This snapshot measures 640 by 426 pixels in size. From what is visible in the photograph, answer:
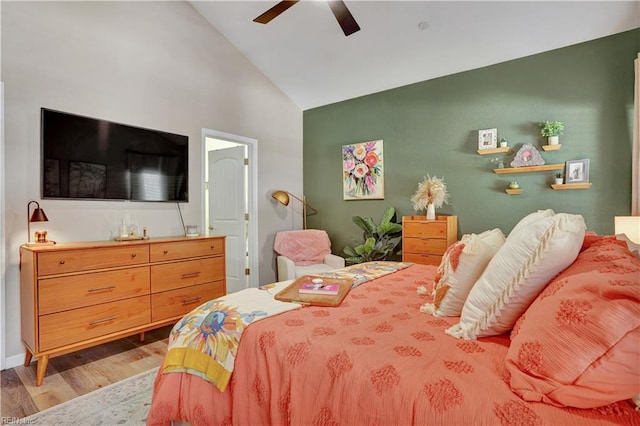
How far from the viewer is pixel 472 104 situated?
3639 millimetres

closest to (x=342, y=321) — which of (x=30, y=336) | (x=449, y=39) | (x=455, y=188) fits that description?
(x=30, y=336)

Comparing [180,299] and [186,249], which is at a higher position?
[186,249]

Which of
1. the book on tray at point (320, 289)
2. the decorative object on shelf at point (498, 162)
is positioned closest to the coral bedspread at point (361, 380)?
the book on tray at point (320, 289)

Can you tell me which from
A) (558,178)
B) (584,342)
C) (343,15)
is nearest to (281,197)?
(343,15)

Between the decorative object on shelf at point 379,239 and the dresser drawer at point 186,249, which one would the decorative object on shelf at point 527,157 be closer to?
the decorative object on shelf at point 379,239

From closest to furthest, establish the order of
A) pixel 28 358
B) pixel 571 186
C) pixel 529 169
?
pixel 28 358 → pixel 571 186 → pixel 529 169

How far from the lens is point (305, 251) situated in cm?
420

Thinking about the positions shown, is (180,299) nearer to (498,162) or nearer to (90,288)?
(90,288)

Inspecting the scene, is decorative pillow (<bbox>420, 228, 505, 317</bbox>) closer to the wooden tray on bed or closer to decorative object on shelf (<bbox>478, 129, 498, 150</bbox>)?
the wooden tray on bed

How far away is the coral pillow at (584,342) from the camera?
69 centimetres

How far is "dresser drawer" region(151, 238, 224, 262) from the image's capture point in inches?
107

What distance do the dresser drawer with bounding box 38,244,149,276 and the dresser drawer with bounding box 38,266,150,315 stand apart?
0.05m

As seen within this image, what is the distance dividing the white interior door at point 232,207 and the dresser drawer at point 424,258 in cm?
208

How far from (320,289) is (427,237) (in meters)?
2.18
